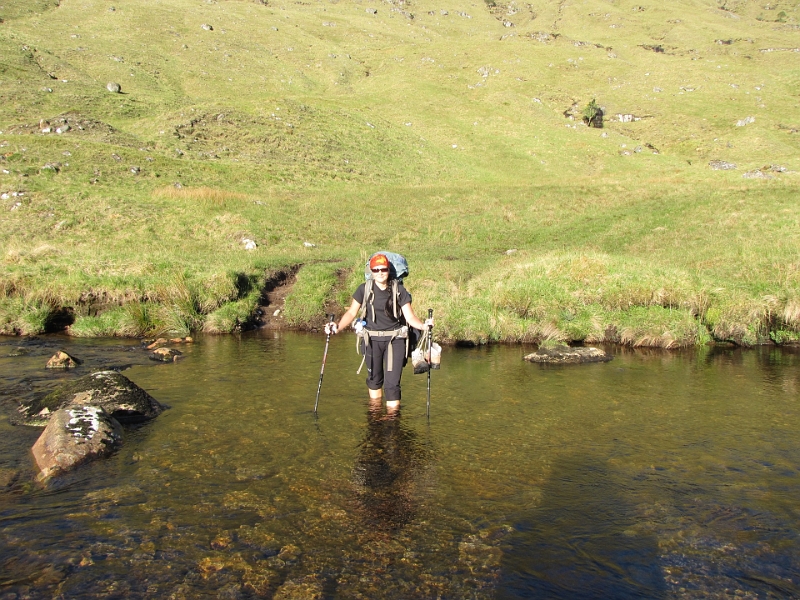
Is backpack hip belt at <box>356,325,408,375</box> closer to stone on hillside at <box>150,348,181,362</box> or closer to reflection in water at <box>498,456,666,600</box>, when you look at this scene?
reflection in water at <box>498,456,666,600</box>

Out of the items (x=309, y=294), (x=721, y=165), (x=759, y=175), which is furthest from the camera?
(x=721, y=165)

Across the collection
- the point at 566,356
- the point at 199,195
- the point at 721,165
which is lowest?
the point at 566,356

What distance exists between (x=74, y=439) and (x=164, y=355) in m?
8.00

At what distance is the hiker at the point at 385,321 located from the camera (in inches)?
413

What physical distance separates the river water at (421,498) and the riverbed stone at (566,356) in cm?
302

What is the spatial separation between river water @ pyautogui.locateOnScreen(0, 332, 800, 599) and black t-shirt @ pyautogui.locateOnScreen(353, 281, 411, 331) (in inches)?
76.2

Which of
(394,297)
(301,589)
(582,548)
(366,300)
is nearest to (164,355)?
(366,300)

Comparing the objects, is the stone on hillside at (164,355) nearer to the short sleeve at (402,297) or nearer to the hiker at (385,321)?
the hiker at (385,321)

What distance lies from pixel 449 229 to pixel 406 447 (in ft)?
98.0

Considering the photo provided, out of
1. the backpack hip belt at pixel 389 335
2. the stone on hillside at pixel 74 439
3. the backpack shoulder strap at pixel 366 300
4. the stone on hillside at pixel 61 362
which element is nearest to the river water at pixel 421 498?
the stone on hillside at pixel 74 439

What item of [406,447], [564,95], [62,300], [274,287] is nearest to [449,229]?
[274,287]

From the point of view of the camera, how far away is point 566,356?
17.2 metres

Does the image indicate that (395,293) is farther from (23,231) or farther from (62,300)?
(23,231)

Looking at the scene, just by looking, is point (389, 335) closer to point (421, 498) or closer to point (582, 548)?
point (421, 498)
